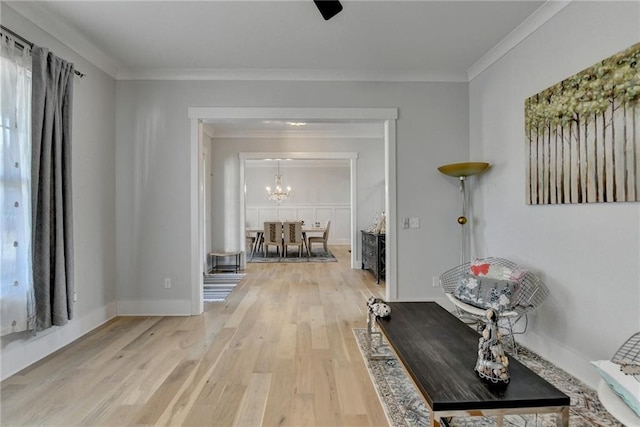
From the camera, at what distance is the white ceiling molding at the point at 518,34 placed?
247 centimetres

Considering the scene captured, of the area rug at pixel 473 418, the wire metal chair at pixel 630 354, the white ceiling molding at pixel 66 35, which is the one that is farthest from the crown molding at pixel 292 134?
the wire metal chair at pixel 630 354

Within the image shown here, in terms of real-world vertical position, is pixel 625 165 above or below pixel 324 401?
above

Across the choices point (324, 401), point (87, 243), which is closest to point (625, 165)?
point (324, 401)

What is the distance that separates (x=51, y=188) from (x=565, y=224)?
387 centimetres

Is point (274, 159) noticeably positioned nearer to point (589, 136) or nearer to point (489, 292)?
point (489, 292)

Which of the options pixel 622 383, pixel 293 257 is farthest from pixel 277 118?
pixel 293 257

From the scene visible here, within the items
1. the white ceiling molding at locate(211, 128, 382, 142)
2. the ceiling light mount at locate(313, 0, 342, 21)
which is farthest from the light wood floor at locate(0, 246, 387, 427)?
the white ceiling molding at locate(211, 128, 382, 142)

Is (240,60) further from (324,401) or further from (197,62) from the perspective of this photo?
(324,401)

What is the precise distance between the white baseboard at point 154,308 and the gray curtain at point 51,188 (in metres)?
1.00

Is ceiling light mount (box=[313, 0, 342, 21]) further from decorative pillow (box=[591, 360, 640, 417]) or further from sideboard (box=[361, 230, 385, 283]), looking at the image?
sideboard (box=[361, 230, 385, 283])

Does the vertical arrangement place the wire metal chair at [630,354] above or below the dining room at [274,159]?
below

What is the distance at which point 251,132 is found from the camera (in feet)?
21.2

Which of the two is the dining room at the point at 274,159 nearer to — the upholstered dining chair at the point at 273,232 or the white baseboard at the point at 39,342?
the upholstered dining chair at the point at 273,232

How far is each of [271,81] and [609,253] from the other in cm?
337
